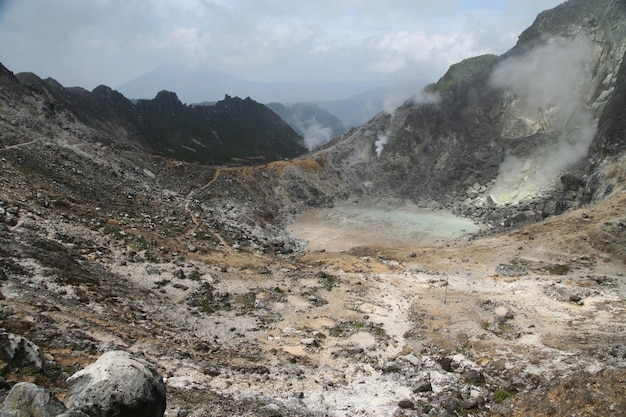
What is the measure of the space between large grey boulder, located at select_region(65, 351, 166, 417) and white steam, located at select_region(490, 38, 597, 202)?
53752 millimetres

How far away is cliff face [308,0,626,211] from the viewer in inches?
2143

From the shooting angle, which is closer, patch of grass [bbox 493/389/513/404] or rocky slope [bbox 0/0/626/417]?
patch of grass [bbox 493/389/513/404]

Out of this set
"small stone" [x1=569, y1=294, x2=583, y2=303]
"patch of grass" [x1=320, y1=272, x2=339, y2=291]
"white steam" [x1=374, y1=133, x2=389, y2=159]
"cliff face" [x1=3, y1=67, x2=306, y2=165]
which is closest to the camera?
"small stone" [x1=569, y1=294, x2=583, y2=303]

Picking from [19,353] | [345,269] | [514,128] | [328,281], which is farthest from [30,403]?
[514,128]

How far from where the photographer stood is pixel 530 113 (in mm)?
62562

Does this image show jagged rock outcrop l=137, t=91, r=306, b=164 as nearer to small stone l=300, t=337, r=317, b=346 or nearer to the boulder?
small stone l=300, t=337, r=317, b=346

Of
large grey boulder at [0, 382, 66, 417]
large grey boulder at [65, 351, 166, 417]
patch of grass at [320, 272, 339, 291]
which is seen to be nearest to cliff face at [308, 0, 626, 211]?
patch of grass at [320, 272, 339, 291]

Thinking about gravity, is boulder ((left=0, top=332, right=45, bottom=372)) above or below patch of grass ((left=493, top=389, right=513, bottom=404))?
above

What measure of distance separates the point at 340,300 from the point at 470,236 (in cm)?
2425

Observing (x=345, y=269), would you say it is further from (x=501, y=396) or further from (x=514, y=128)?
(x=514, y=128)

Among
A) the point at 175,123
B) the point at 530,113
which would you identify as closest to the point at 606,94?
the point at 530,113

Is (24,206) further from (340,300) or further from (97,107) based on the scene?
(97,107)

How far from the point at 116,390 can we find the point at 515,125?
6586 cm

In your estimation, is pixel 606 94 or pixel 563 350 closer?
pixel 563 350
